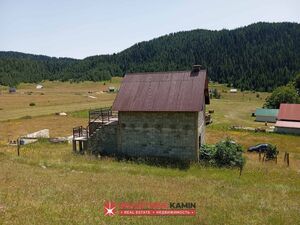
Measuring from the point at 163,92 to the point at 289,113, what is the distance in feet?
143

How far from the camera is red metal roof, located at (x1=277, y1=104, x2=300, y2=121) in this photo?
205 ft

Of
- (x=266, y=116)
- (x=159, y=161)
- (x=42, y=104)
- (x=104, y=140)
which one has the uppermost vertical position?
(x=104, y=140)

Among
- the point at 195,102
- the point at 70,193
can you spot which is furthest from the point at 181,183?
the point at 195,102

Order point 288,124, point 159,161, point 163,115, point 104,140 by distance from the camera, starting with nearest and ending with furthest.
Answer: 1. point 159,161
2. point 163,115
3. point 104,140
4. point 288,124

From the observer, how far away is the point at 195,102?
2628 cm

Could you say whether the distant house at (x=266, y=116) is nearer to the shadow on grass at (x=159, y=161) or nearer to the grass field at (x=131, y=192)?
the grass field at (x=131, y=192)

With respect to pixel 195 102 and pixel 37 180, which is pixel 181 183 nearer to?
pixel 37 180

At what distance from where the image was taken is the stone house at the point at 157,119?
87.6 ft

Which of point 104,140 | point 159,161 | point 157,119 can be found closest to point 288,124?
point 157,119

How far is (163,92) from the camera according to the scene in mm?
28188

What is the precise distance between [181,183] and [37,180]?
23.9ft

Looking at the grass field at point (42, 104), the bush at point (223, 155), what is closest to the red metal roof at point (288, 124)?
the bush at point (223, 155)

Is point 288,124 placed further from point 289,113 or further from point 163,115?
point 163,115

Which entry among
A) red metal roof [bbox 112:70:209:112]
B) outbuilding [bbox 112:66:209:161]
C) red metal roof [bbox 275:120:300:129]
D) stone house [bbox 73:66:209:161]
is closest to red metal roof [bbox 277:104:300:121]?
red metal roof [bbox 275:120:300:129]
